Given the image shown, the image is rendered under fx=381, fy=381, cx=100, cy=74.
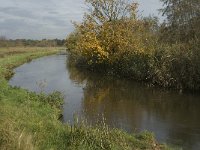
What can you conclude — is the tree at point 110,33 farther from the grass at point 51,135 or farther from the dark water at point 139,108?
the grass at point 51,135

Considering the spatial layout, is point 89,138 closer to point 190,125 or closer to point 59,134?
point 59,134

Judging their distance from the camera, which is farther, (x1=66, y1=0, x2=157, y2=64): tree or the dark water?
(x1=66, y1=0, x2=157, y2=64): tree

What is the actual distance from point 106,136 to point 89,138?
67cm

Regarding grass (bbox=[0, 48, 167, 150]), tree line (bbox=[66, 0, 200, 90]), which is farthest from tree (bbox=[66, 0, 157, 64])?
grass (bbox=[0, 48, 167, 150])

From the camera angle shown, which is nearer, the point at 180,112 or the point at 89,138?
the point at 89,138

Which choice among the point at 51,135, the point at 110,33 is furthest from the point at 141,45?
the point at 51,135

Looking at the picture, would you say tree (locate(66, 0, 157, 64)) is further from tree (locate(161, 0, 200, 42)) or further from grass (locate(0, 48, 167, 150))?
A: grass (locate(0, 48, 167, 150))

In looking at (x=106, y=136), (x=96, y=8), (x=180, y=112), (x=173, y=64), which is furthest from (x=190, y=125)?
(x=96, y=8)

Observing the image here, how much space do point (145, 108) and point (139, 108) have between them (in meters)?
0.36

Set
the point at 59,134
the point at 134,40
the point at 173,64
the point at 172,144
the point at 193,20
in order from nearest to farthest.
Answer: the point at 59,134 → the point at 172,144 → the point at 173,64 → the point at 134,40 → the point at 193,20

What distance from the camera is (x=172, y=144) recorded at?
14.9 m

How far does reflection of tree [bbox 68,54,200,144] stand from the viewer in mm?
17891

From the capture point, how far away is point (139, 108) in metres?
22.6

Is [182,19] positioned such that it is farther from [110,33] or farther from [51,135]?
[51,135]
